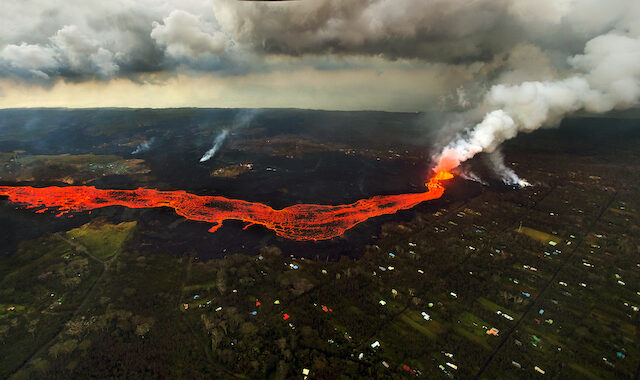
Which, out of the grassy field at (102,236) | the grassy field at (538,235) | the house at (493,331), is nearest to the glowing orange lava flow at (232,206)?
the grassy field at (102,236)

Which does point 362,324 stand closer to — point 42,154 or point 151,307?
point 151,307

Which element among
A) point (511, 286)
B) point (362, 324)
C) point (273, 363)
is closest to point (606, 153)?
point (511, 286)

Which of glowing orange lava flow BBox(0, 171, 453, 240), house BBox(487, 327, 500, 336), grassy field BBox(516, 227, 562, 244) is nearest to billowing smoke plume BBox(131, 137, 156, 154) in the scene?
glowing orange lava flow BBox(0, 171, 453, 240)

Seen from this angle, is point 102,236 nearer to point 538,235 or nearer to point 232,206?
point 232,206

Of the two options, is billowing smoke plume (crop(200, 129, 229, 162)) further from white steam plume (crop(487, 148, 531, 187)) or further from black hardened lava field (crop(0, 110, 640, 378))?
white steam plume (crop(487, 148, 531, 187))

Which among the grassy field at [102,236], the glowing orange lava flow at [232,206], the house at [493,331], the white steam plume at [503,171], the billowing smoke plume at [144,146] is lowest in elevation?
the house at [493,331]

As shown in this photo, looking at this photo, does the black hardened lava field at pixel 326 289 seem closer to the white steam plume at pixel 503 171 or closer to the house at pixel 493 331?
the house at pixel 493 331

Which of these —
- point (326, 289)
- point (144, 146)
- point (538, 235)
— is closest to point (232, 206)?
point (326, 289)

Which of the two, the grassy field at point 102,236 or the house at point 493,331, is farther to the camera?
the grassy field at point 102,236
